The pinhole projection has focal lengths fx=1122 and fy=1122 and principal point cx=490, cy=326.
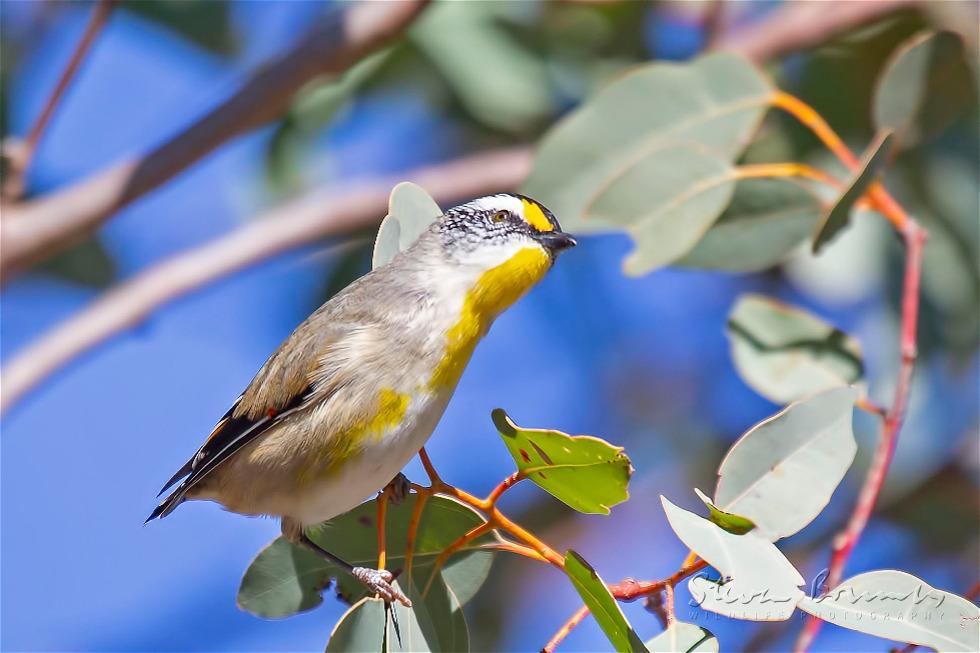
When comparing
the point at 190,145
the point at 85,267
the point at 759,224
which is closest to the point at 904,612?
the point at 759,224

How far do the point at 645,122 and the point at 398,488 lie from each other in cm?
119

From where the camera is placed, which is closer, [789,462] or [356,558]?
[789,462]

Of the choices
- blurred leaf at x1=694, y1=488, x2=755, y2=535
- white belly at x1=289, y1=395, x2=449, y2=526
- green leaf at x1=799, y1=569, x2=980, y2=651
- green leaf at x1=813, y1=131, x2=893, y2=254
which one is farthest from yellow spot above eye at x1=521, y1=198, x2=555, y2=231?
green leaf at x1=799, y1=569, x2=980, y2=651

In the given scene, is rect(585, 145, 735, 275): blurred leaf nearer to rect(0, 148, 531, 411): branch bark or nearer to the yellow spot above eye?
the yellow spot above eye

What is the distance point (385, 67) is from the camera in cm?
416

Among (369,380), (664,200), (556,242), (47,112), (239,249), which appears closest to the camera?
(369,380)

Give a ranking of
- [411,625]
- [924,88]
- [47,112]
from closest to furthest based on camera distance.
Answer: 1. [411,625]
2. [924,88]
3. [47,112]

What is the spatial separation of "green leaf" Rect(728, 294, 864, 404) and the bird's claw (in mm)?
1092

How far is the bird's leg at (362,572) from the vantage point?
76.4 inches

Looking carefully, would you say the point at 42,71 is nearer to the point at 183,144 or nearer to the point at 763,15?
the point at 183,144

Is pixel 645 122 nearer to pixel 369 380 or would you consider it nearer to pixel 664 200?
pixel 664 200

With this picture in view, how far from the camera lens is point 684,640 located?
5.53 ft

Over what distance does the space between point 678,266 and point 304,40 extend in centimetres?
120

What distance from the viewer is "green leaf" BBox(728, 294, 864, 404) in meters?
2.66
